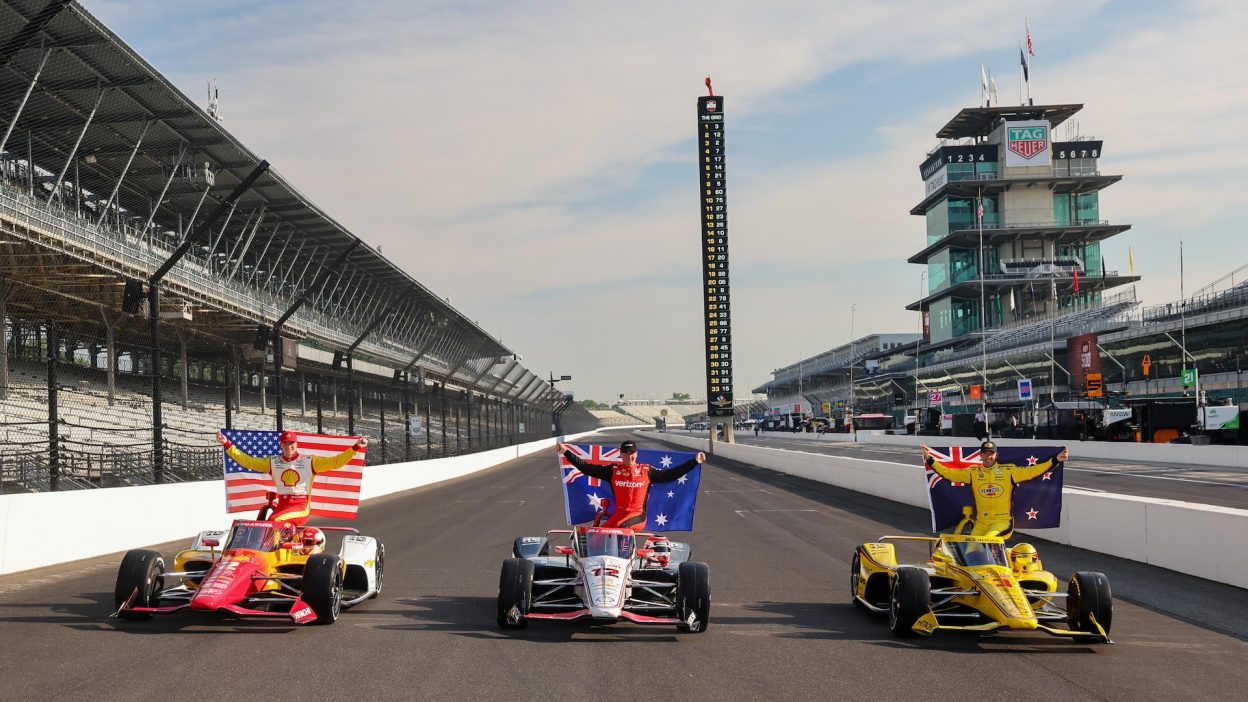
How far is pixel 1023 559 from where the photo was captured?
31.2 feet

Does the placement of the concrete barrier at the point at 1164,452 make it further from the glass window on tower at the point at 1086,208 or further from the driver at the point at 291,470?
the glass window on tower at the point at 1086,208

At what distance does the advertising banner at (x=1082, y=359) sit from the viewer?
63.8 meters

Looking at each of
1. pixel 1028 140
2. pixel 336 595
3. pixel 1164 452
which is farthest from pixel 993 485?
pixel 1028 140

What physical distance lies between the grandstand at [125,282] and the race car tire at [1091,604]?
12.9m

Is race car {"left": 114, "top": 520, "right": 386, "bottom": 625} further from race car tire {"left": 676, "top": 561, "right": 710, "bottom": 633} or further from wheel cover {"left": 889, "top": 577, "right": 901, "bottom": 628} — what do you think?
wheel cover {"left": 889, "top": 577, "right": 901, "bottom": 628}

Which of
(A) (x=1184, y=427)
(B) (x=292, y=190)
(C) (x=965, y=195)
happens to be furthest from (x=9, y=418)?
(C) (x=965, y=195)

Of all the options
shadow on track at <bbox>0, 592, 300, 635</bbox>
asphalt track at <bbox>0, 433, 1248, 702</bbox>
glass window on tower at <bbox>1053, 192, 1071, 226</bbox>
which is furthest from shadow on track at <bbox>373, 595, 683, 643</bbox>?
glass window on tower at <bbox>1053, 192, 1071, 226</bbox>

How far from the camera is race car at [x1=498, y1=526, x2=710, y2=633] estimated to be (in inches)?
358

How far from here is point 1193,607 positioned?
10.7 meters

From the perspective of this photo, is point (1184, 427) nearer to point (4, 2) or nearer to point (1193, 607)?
point (1193, 607)

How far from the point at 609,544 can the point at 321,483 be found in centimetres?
361

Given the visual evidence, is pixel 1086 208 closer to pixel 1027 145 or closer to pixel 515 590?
pixel 1027 145

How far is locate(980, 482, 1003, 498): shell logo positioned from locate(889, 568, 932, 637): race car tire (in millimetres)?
1435

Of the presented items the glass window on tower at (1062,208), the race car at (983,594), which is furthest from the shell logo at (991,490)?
the glass window on tower at (1062,208)
